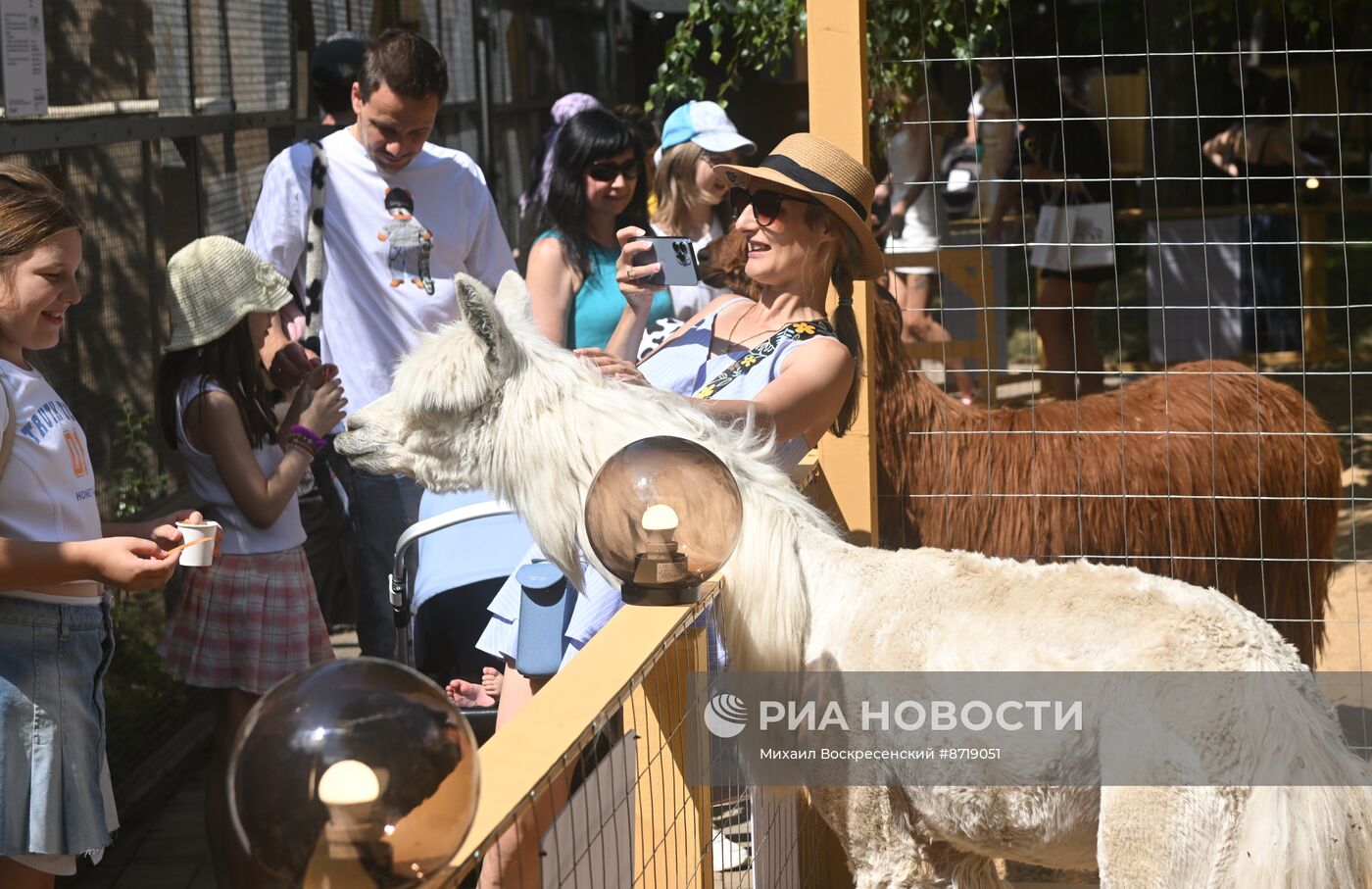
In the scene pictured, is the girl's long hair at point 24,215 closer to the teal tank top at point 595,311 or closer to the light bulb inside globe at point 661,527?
the light bulb inside globe at point 661,527

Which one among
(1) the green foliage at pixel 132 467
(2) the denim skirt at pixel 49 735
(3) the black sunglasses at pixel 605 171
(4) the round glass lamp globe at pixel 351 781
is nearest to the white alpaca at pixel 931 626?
(2) the denim skirt at pixel 49 735

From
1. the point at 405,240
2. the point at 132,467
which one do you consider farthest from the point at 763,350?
the point at 132,467

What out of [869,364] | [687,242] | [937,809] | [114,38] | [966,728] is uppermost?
[114,38]

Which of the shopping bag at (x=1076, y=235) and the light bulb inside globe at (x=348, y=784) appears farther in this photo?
the shopping bag at (x=1076, y=235)

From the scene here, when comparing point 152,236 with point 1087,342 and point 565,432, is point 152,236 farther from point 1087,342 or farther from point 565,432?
point 1087,342

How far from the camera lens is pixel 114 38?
5.20 meters

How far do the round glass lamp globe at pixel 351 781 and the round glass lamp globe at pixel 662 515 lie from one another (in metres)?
0.93

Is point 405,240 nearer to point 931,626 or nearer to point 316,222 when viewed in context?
point 316,222

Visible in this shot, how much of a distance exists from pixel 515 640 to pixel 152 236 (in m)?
3.09

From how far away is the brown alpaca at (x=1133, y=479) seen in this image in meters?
4.70

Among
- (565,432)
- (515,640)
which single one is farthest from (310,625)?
(565,432)

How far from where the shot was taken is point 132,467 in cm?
536

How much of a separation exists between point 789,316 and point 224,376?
159cm

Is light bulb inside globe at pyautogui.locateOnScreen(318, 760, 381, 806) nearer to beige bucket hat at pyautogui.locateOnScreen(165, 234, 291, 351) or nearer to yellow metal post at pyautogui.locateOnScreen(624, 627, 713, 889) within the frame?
yellow metal post at pyautogui.locateOnScreen(624, 627, 713, 889)
